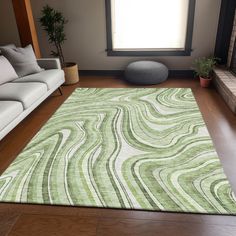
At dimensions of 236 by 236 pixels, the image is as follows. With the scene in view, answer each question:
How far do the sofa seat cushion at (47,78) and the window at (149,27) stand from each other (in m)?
1.38

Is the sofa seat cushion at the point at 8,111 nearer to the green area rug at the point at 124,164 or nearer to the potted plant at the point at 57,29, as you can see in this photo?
the green area rug at the point at 124,164

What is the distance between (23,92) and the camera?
258 cm

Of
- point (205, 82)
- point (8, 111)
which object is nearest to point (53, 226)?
point (8, 111)

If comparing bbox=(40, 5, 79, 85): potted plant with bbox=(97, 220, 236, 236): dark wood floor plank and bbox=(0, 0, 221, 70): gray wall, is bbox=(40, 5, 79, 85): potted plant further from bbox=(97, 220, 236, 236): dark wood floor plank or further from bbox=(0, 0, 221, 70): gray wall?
bbox=(97, 220, 236, 236): dark wood floor plank

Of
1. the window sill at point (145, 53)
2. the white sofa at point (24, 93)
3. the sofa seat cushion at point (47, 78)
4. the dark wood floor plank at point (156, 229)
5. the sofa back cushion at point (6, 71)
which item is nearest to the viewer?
the dark wood floor plank at point (156, 229)

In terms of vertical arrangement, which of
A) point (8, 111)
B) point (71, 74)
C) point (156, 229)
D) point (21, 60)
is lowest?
point (156, 229)

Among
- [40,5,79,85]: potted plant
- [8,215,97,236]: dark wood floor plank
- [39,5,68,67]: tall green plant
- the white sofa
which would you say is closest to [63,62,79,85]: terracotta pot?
[40,5,79,85]: potted plant

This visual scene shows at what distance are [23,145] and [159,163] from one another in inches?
55.9

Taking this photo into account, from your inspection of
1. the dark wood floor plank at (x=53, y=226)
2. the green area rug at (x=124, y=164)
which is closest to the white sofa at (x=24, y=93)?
the green area rug at (x=124, y=164)

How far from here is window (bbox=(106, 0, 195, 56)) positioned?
3.93m

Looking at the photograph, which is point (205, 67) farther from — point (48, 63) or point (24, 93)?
point (24, 93)

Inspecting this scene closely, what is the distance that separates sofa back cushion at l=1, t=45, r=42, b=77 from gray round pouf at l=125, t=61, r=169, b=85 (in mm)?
1579

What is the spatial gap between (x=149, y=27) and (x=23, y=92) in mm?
2631

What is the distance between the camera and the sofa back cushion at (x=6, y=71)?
2859 millimetres
